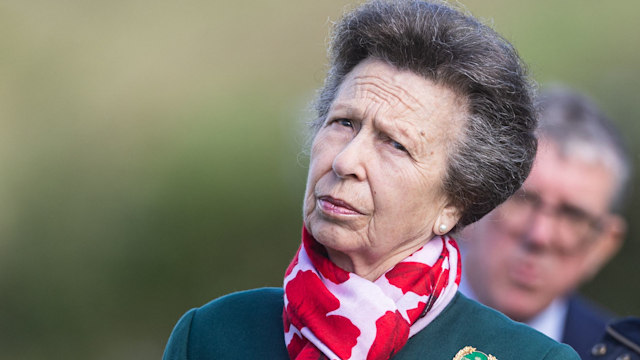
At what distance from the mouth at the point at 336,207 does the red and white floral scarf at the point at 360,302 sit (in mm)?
214

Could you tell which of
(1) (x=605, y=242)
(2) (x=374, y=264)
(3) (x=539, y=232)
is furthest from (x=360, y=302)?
(1) (x=605, y=242)

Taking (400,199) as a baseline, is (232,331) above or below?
below

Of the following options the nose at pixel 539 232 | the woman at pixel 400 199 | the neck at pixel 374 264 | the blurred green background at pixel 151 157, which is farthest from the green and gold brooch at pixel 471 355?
the blurred green background at pixel 151 157

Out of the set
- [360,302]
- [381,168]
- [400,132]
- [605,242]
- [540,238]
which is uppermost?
[400,132]

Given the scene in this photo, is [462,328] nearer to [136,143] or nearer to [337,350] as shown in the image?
[337,350]

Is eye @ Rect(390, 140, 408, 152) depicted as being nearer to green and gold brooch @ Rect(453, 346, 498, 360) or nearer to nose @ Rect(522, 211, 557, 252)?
green and gold brooch @ Rect(453, 346, 498, 360)

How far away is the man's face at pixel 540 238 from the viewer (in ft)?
16.3

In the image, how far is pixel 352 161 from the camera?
9.21 feet

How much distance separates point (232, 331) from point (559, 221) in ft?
8.27

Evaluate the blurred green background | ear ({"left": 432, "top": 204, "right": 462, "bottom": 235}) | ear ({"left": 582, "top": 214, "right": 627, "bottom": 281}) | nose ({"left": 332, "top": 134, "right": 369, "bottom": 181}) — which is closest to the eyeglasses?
ear ({"left": 582, "top": 214, "right": 627, "bottom": 281})

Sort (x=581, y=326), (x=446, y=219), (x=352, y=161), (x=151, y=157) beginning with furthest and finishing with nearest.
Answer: (x=151, y=157), (x=581, y=326), (x=446, y=219), (x=352, y=161)

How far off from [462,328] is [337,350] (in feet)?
1.52

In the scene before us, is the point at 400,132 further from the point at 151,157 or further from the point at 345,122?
the point at 151,157

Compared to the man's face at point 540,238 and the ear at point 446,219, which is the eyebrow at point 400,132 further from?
the man's face at point 540,238
